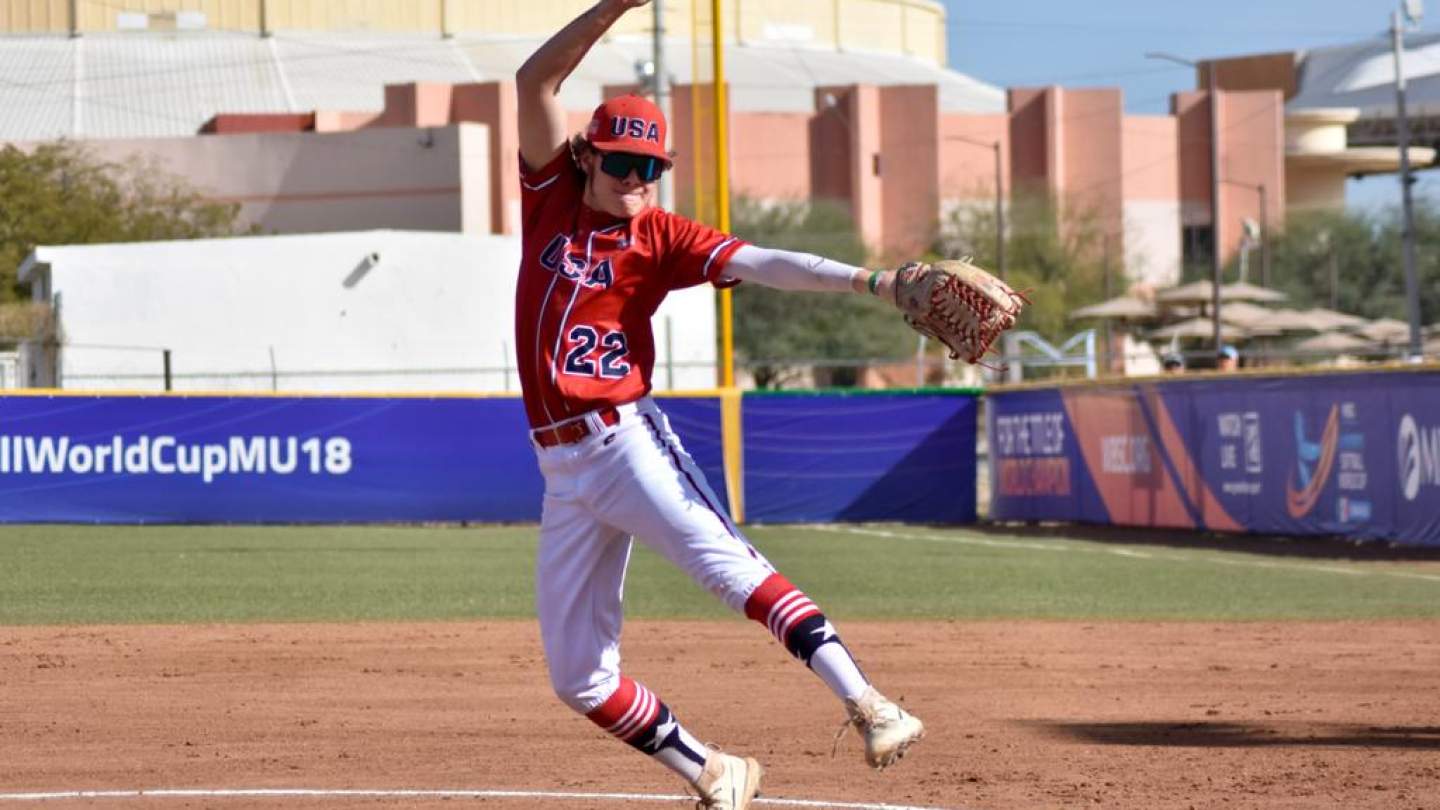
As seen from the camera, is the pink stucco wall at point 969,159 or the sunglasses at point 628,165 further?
the pink stucco wall at point 969,159

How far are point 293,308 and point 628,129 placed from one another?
34.3 m

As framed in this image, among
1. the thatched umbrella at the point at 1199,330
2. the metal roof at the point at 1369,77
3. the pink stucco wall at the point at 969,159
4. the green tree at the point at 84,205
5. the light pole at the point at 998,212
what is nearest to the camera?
the green tree at the point at 84,205

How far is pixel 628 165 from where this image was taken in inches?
238

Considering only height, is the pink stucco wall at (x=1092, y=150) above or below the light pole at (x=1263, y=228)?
above

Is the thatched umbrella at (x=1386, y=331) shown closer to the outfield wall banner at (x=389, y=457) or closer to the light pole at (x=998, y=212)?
the light pole at (x=998, y=212)

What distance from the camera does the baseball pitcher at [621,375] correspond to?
588cm

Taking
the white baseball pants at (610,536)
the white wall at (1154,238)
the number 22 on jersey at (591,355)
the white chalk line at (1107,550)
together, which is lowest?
the white chalk line at (1107,550)

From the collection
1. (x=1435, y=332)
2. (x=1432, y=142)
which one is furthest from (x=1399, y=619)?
(x=1432, y=142)

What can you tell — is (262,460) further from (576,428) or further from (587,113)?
(587,113)

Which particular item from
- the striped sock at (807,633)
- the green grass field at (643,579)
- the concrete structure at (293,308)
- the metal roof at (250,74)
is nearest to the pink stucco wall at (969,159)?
the metal roof at (250,74)

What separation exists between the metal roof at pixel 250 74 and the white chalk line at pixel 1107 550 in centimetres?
4143

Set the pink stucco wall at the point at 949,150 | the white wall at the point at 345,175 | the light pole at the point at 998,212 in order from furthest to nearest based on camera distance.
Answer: the pink stucco wall at the point at 949,150 → the light pole at the point at 998,212 → the white wall at the point at 345,175

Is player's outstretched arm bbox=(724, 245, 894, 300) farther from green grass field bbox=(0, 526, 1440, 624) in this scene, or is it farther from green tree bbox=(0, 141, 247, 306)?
green tree bbox=(0, 141, 247, 306)

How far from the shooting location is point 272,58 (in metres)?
71.1
